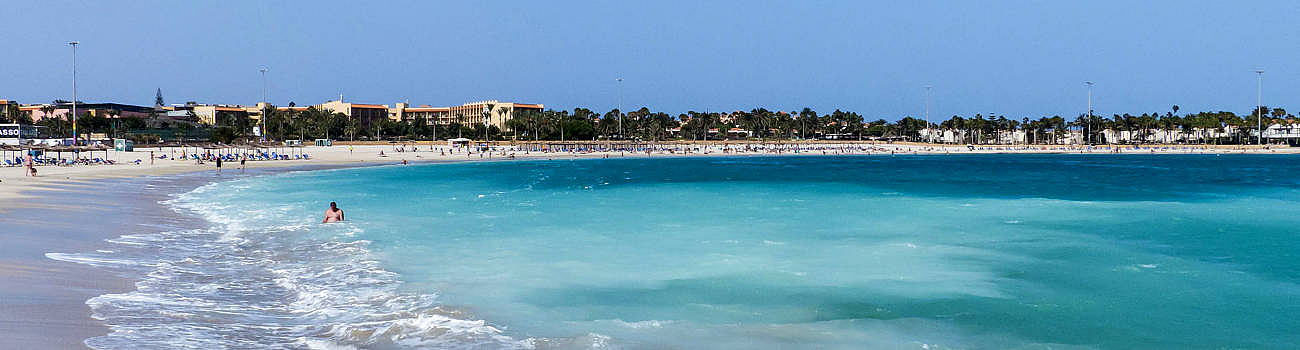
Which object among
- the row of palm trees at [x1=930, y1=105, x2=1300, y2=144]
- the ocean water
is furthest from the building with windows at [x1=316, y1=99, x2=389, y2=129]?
the ocean water

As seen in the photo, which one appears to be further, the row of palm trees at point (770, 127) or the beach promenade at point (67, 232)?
the row of palm trees at point (770, 127)

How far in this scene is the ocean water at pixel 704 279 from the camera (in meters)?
9.91

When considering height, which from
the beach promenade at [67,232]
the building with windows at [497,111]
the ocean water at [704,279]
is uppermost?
the building with windows at [497,111]

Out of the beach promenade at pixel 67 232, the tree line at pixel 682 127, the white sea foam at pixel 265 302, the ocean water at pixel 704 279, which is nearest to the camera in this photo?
the beach promenade at pixel 67 232

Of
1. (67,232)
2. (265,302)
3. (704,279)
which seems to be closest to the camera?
(265,302)

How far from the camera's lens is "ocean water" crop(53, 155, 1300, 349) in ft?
32.5

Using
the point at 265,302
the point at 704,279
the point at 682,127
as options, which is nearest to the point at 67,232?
the point at 265,302

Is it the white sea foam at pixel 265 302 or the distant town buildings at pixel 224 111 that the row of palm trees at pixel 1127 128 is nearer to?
the distant town buildings at pixel 224 111

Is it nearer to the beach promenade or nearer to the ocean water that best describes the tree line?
the beach promenade

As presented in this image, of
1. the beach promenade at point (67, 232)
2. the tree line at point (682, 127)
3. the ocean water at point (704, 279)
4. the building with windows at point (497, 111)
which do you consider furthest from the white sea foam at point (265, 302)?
the building with windows at point (497, 111)

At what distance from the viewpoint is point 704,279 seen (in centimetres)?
1415

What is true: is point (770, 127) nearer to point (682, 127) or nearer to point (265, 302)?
point (682, 127)

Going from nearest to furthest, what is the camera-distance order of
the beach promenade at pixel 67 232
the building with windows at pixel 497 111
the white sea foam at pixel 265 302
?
the beach promenade at pixel 67 232 < the white sea foam at pixel 265 302 < the building with windows at pixel 497 111

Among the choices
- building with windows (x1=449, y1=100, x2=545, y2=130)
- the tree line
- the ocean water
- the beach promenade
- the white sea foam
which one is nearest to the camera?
the beach promenade
